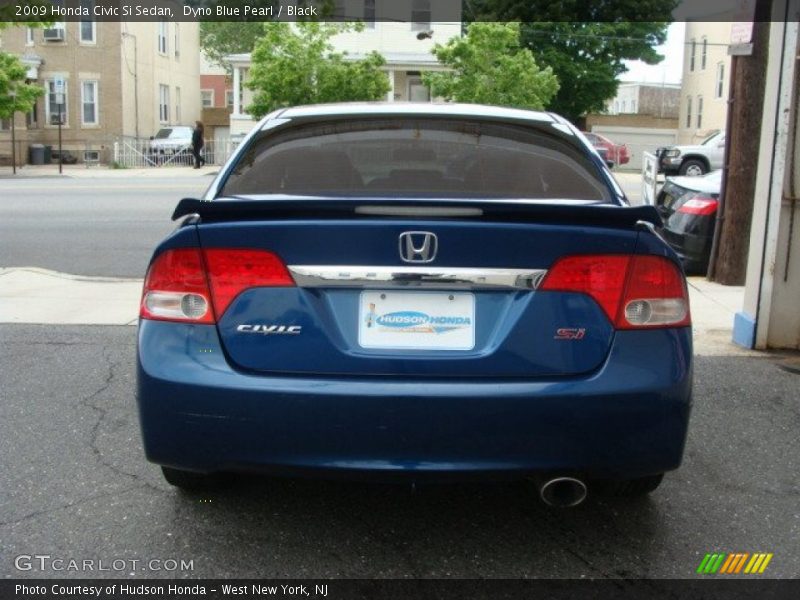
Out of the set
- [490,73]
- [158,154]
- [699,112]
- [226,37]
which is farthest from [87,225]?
[226,37]

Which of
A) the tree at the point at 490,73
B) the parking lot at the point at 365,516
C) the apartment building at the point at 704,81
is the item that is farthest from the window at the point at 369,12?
the parking lot at the point at 365,516

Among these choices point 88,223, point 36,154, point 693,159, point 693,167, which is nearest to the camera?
point 88,223

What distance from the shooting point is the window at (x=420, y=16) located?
3772cm

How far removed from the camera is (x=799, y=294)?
21.9ft

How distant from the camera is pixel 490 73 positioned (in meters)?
30.6

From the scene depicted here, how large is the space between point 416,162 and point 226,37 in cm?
7149

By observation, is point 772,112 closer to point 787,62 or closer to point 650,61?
point 787,62

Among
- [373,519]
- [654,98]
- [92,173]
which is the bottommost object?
[92,173]

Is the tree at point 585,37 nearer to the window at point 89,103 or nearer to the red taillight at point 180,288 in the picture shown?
the window at point 89,103

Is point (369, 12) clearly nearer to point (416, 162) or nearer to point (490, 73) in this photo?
point (490, 73)

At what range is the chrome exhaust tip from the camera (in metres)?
3.22

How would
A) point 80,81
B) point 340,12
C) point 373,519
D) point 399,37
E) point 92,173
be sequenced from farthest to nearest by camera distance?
point 80,81 < point 399,37 < point 340,12 < point 92,173 < point 373,519

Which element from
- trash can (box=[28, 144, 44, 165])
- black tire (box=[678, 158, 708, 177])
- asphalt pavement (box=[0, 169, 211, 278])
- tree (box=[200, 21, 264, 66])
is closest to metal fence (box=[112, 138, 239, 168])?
trash can (box=[28, 144, 44, 165])

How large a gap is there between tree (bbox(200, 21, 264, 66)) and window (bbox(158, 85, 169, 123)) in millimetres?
26384
